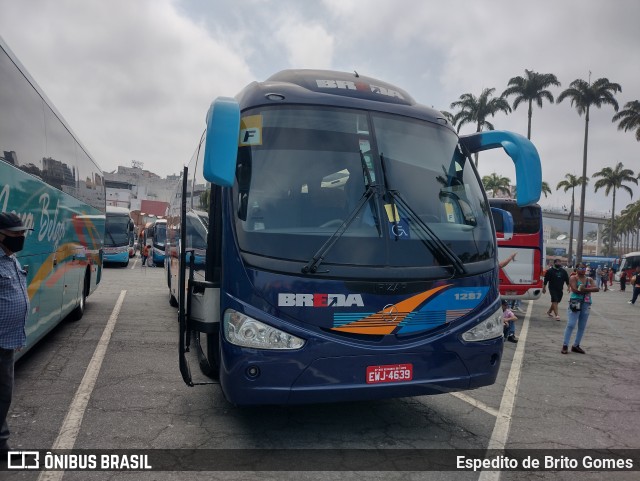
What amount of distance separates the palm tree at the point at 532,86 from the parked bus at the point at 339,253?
143ft

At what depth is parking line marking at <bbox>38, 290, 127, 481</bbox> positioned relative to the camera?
12.7 feet

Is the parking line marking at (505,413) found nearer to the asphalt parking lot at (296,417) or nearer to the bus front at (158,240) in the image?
the asphalt parking lot at (296,417)

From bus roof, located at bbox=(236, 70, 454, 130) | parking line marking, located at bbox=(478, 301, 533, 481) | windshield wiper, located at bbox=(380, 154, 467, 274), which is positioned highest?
bus roof, located at bbox=(236, 70, 454, 130)

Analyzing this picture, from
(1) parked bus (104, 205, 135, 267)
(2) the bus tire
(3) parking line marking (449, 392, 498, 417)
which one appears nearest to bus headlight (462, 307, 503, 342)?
(3) parking line marking (449, 392, 498, 417)

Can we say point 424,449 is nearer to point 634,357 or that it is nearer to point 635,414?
point 635,414

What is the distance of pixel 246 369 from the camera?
12.2 feet

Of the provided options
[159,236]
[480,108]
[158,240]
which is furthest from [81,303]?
[480,108]

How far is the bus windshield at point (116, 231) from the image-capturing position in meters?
25.0

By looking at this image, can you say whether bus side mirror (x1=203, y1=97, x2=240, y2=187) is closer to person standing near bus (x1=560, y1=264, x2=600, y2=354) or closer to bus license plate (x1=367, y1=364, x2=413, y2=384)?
bus license plate (x1=367, y1=364, x2=413, y2=384)

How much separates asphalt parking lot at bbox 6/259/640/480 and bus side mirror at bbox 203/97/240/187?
2.06 metres

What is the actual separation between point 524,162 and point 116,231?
2374 cm

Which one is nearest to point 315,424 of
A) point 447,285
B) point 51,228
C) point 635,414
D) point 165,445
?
point 165,445

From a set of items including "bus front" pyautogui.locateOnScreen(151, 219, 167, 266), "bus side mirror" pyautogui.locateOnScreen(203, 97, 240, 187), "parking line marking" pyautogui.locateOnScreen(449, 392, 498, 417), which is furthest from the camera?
"bus front" pyautogui.locateOnScreen(151, 219, 167, 266)

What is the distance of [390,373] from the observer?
13.0 feet
